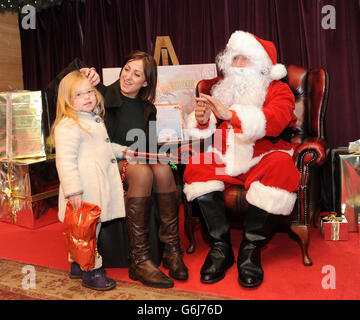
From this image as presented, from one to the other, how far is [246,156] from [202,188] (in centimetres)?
31

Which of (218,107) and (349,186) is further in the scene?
(349,186)

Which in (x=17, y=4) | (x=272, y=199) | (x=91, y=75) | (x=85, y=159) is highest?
(x=17, y=4)

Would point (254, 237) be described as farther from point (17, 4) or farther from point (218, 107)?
point (17, 4)

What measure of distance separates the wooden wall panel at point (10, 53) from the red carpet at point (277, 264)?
192 cm

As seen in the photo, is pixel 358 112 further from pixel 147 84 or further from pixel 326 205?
pixel 147 84

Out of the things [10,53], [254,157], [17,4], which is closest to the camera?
[254,157]

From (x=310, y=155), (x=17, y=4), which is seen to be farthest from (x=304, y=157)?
(x=17, y=4)

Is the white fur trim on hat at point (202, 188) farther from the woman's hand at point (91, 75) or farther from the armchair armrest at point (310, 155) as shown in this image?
the woman's hand at point (91, 75)

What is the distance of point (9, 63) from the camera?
389cm

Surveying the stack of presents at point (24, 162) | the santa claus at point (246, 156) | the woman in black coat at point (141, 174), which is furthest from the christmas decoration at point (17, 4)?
the santa claus at point (246, 156)

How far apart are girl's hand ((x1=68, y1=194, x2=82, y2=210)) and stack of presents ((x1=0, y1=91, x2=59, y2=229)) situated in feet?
4.02

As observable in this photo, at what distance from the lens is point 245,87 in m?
2.11
